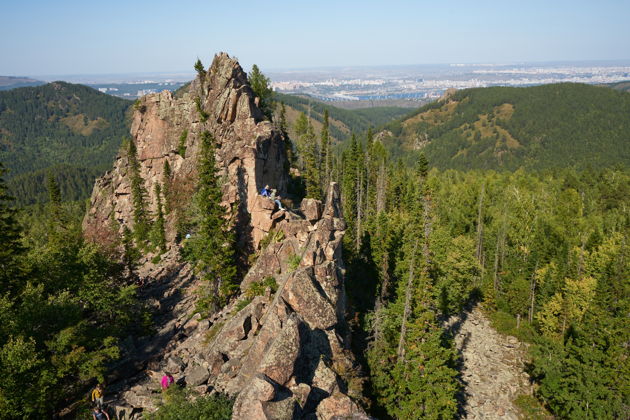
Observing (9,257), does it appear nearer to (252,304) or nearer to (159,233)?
(252,304)

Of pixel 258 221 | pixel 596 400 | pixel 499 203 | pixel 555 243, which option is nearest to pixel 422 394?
pixel 596 400

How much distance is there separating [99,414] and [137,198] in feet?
150

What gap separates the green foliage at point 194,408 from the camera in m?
20.0

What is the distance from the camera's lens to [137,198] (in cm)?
6262

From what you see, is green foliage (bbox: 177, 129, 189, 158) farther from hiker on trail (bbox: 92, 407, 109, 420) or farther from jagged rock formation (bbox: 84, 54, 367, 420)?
hiker on trail (bbox: 92, 407, 109, 420)

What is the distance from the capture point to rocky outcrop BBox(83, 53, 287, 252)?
4350 cm

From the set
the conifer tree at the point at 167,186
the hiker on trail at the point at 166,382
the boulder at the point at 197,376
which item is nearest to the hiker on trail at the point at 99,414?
the hiker on trail at the point at 166,382

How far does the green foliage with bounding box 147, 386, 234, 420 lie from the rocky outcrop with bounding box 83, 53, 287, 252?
20.8 meters

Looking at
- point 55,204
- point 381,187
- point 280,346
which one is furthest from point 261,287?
point 381,187

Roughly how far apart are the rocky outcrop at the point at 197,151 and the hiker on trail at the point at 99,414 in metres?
20.9

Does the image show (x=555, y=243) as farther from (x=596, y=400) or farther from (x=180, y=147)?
(x=180, y=147)

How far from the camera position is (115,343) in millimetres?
30781

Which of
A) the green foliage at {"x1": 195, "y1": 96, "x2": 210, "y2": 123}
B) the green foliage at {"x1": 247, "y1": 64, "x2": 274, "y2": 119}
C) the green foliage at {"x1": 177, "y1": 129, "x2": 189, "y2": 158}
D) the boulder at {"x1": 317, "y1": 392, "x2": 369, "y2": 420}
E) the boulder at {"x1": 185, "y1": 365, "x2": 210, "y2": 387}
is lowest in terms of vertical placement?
the boulder at {"x1": 185, "y1": 365, "x2": 210, "y2": 387}

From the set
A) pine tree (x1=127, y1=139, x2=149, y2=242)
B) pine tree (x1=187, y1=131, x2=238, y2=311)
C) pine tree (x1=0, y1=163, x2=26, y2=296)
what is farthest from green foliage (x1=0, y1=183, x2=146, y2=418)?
pine tree (x1=127, y1=139, x2=149, y2=242)
